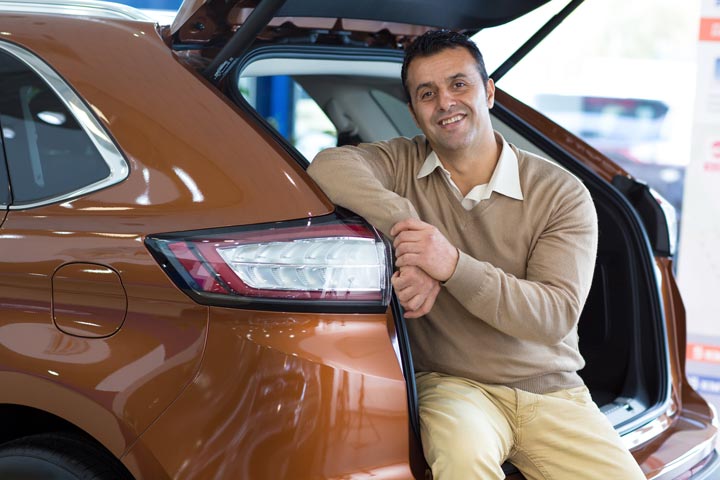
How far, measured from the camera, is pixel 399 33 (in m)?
2.43

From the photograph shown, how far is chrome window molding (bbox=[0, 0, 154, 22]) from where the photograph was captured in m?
1.76

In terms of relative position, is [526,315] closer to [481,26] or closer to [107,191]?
[107,191]

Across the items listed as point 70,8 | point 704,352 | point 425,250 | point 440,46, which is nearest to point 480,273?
point 425,250

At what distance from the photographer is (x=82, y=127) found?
163 cm

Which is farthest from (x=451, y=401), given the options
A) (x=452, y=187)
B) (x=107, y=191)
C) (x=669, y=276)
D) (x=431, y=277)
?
(x=669, y=276)

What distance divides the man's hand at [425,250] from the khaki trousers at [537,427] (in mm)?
259

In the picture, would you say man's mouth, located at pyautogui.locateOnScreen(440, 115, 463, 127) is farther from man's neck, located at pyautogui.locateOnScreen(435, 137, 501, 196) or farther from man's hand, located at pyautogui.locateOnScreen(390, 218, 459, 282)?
man's hand, located at pyautogui.locateOnScreen(390, 218, 459, 282)

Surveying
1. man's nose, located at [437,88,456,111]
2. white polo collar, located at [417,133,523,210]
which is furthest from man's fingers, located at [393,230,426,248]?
man's nose, located at [437,88,456,111]

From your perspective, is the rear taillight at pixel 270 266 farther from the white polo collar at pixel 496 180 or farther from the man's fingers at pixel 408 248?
the white polo collar at pixel 496 180

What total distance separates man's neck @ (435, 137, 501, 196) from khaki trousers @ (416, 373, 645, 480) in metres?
0.45

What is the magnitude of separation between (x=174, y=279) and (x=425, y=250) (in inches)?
18.9

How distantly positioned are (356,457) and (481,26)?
1.44 m

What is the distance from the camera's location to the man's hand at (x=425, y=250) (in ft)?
5.52

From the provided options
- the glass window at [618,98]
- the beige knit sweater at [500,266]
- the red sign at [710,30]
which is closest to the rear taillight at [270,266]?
the beige knit sweater at [500,266]
